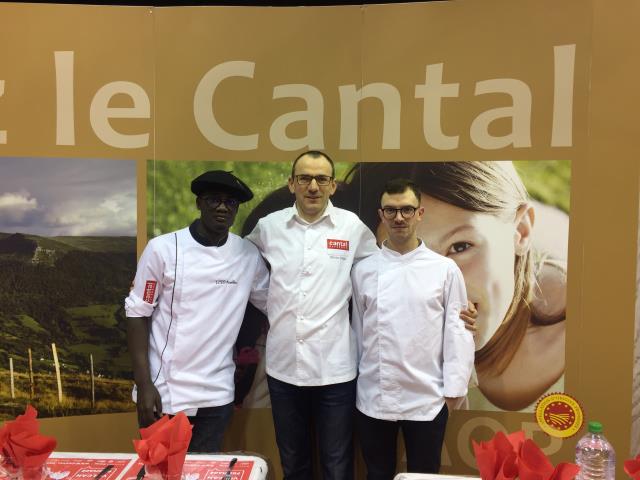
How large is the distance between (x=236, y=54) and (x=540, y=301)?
2056 mm

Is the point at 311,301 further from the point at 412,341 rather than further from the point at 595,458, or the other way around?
the point at 595,458

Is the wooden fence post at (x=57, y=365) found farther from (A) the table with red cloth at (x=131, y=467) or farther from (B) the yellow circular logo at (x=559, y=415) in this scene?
(B) the yellow circular logo at (x=559, y=415)

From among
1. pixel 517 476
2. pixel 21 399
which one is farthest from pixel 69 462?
pixel 517 476

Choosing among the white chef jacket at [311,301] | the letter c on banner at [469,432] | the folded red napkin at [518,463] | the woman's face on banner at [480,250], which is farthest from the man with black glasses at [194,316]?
the folded red napkin at [518,463]

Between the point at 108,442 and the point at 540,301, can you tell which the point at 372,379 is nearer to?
the point at 540,301

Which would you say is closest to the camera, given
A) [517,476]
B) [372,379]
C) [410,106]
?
[517,476]

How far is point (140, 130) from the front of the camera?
264cm

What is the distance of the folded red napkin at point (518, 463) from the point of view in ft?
4.28

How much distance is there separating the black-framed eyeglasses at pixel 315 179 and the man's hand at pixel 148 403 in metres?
1.20

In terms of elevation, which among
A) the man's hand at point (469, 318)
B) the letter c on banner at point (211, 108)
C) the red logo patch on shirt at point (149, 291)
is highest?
the letter c on banner at point (211, 108)

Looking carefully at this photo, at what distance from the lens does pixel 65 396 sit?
271cm

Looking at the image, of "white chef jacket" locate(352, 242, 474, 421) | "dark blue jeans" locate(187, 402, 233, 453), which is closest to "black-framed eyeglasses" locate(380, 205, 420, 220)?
"white chef jacket" locate(352, 242, 474, 421)

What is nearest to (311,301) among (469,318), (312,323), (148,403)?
(312,323)

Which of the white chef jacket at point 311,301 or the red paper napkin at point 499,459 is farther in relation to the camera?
the white chef jacket at point 311,301
